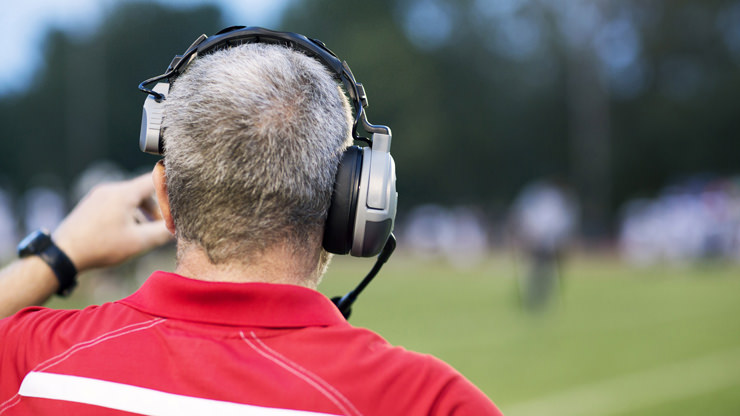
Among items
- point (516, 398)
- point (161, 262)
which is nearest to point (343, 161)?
point (516, 398)

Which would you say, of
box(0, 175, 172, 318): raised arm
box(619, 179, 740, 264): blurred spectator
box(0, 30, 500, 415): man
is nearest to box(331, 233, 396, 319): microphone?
box(0, 30, 500, 415): man

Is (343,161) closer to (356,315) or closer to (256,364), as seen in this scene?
(256,364)

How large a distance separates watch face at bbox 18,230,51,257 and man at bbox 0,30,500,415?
1.09 feet

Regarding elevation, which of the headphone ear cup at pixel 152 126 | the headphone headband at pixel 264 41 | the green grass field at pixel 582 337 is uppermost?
the headphone headband at pixel 264 41

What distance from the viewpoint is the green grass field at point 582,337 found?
634cm

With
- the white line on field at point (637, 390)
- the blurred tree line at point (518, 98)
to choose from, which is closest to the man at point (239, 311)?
the white line on field at point (637, 390)

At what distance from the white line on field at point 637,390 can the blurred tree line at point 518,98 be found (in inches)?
1055

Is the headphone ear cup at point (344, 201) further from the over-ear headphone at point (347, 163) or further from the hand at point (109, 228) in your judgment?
the hand at point (109, 228)

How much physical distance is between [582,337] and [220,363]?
8.59 metres

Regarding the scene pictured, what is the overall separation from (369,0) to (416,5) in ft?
27.8

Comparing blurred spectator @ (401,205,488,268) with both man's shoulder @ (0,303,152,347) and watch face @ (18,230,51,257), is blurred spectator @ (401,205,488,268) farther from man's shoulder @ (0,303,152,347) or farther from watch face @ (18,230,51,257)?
man's shoulder @ (0,303,152,347)

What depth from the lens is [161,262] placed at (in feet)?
55.0

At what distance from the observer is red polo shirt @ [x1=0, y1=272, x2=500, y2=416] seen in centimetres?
113

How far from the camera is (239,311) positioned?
3.95 feet
